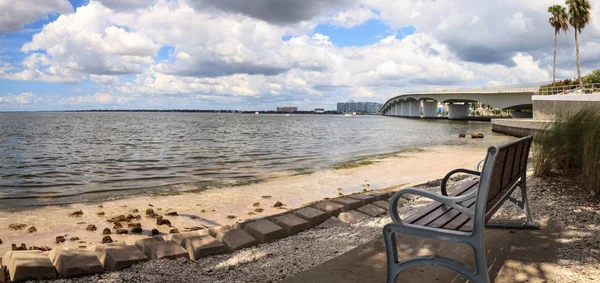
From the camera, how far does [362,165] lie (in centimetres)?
1583

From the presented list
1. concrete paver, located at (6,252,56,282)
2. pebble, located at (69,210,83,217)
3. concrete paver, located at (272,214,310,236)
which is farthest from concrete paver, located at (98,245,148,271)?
pebble, located at (69,210,83,217)

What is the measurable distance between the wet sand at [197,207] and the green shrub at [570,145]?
4.33 meters

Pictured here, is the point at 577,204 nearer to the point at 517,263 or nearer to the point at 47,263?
the point at 517,263

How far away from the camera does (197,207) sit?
819cm

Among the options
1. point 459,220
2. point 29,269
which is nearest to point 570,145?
point 459,220

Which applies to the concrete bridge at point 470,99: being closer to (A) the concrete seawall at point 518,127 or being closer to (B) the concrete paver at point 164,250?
(A) the concrete seawall at point 518,127

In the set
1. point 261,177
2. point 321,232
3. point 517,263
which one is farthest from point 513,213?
point 261,177

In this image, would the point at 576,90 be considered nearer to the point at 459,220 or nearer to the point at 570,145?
the point at 570,145

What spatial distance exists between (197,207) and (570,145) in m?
7.11

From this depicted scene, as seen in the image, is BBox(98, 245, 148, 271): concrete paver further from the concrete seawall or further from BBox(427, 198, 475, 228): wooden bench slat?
the concrete seawall

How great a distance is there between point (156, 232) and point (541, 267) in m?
4.96

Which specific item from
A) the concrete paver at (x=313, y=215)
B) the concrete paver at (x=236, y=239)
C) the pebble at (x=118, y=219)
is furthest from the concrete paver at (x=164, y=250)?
the pebble at (x=118, y=219)

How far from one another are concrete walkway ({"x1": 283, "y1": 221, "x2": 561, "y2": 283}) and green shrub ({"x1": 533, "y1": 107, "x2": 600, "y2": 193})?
198 cm

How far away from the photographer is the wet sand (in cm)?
625
